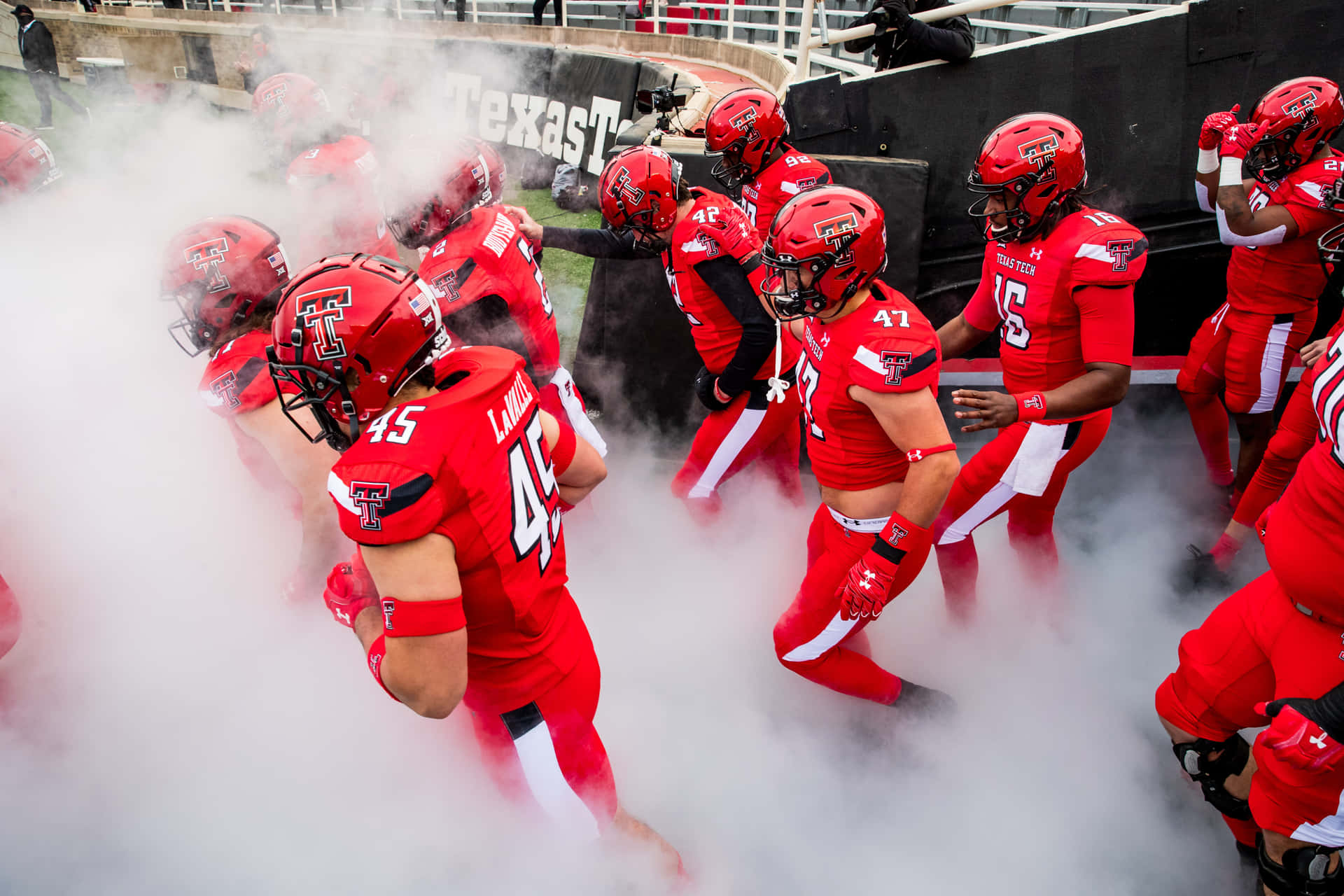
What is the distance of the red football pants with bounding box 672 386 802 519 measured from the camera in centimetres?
409

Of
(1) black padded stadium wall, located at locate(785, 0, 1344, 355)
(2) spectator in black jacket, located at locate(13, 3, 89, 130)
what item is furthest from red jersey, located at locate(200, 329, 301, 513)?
(2) spectator in black jacket, located at locate(13, 3, 89, 130)

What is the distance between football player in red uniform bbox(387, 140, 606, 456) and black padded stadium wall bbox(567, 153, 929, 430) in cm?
130

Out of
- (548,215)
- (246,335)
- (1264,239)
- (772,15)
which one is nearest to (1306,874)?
(1264,239)

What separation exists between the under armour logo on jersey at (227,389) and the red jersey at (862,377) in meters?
1.96

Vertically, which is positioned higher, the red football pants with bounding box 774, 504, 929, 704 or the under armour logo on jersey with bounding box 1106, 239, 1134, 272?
the under armour logo on jersey with bounding box 1106, 239, 1134, 272

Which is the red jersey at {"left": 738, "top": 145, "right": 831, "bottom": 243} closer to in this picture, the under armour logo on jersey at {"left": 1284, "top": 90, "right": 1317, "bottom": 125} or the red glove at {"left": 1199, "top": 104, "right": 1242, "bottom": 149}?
the red glove at {"left": 1199, "top": 104, "right": 1242, "bottom": 149}

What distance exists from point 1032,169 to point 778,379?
1.34 m

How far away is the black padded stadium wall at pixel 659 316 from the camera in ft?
17.0

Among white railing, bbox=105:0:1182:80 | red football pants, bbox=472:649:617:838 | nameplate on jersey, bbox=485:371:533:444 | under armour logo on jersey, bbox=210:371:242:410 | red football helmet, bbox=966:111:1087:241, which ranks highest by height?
white railing, bbox=105:0:1182:80

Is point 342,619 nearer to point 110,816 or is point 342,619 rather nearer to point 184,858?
point 184,858

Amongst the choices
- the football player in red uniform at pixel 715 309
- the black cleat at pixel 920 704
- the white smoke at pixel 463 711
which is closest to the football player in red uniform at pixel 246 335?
the white smoke at pixel 463 711

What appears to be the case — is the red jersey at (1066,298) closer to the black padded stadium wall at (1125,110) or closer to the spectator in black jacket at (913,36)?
the black padded stadium wall at (1125,110)

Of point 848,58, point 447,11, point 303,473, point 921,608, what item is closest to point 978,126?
point 921,608

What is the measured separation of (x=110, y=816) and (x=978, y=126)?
5.65 m
